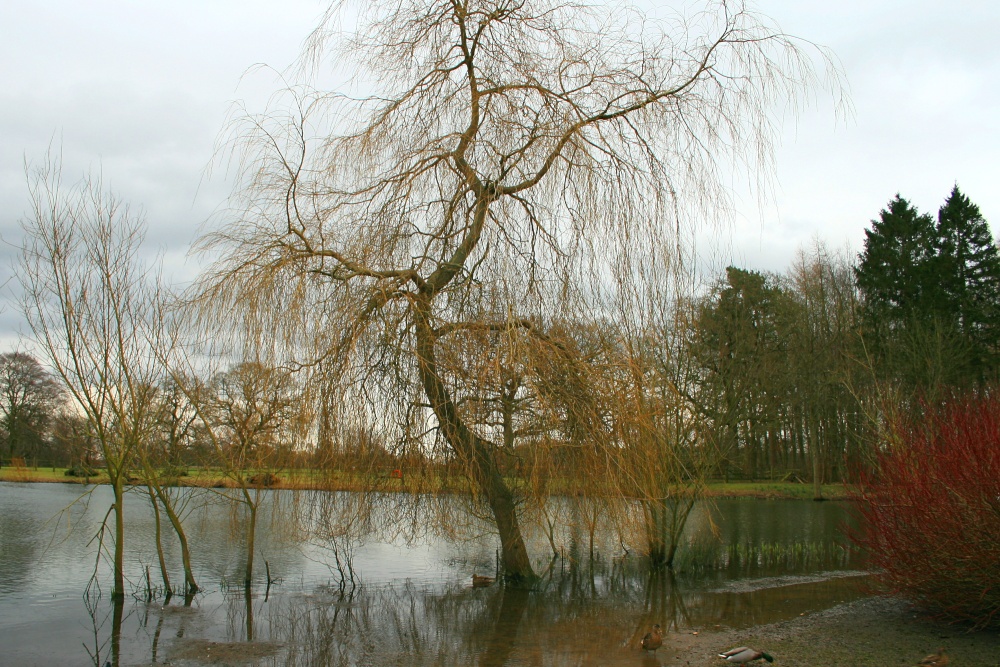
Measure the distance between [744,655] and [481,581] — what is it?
461cm

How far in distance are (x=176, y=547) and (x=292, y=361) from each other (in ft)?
29.2

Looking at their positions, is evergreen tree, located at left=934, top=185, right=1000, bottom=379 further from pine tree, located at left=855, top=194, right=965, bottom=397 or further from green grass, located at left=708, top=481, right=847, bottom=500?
green grass, located at left=708, top=481, right=847, bottom=500

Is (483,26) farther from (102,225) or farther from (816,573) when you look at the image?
(816,573)

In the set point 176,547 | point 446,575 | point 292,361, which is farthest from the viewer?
point 176,547

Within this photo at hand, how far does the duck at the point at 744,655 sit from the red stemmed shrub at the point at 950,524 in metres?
1.94

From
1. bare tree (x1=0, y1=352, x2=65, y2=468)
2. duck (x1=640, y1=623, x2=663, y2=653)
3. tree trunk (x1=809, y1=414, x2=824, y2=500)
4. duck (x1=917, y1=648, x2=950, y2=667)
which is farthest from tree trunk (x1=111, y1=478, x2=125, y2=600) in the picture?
tree trunk (x1=809, y1=414, x2=824, y2=500)

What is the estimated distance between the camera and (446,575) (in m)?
11.2

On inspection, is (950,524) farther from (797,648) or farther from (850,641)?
(797,648)

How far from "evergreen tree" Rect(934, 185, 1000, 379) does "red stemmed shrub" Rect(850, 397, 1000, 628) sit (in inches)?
694

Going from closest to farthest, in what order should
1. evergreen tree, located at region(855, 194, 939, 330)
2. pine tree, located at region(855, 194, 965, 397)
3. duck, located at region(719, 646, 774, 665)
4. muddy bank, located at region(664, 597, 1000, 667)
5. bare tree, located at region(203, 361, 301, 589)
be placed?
bare tree, located at region(203, 361, 301, 589) → muddy bank, located at region(664, 597, 1000, 667) → duck, located at region(719, 646, 774, 665) → pine tree, located at region(855, 194, 965, 397) → evergreen tree, located at region(855, 194, 939, 330)

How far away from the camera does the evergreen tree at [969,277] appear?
886 inches

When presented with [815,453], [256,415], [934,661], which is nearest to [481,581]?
[256,415]

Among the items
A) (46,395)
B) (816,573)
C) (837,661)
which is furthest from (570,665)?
(46,395)

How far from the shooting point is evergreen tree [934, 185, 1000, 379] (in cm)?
2250
